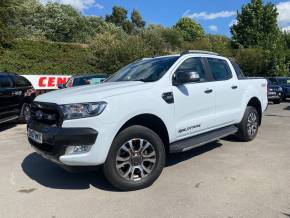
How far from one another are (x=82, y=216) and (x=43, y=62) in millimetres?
19943

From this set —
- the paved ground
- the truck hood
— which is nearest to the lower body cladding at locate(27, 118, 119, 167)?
the truck hood

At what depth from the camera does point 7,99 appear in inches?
364

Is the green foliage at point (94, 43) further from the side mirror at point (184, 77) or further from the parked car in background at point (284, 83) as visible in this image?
the side mirror at point (184, 77)

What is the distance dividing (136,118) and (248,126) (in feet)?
11.0

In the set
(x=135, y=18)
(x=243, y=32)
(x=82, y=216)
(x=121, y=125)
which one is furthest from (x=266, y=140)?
(x=135, y=18)

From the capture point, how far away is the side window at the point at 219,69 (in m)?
5.92

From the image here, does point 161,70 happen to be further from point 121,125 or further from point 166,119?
point 121,125

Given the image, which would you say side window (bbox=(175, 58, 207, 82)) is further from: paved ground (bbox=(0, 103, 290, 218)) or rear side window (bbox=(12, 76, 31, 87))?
rear side window (bbox=(12, 76, 31, 87))

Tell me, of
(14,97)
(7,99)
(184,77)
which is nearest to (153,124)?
(184,77)

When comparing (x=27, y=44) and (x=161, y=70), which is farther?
(x=27, y=44)

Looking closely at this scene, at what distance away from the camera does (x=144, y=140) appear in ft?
14.5

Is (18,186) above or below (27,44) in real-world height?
below

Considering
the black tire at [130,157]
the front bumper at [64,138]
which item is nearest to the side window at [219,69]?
the black tire at [130,157]

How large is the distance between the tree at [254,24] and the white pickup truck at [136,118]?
38986 mm
